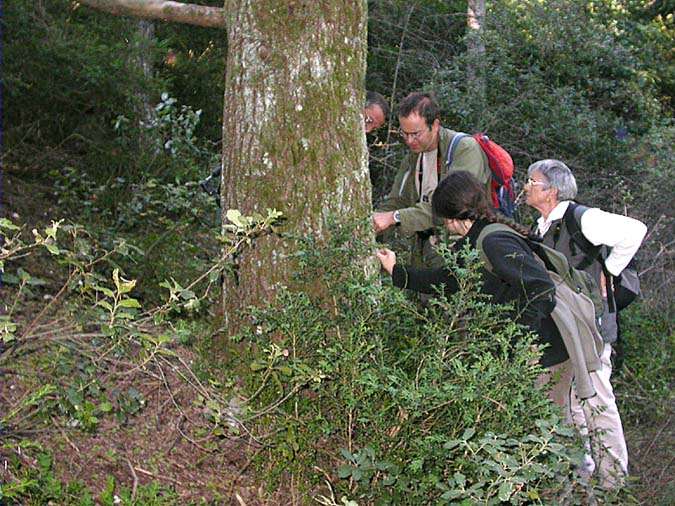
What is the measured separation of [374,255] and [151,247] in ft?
7.23

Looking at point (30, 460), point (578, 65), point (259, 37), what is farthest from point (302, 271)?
point (578, 65)

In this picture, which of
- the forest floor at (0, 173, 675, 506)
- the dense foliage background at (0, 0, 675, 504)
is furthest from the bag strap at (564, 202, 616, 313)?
the forest floor at (0, 173, 675, 506)

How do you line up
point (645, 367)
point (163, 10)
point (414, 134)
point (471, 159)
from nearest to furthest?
point (163, 10)
point (471, 159)
point (414, 134)
point (645, 367)

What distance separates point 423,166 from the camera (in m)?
5.89

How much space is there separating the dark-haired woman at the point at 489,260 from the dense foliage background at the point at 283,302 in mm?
185

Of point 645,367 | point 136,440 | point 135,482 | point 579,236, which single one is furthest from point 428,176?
point 645,367

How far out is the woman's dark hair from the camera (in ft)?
15.7

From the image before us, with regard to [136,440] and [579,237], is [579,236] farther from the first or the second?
[136,440]

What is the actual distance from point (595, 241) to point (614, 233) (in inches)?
4.3

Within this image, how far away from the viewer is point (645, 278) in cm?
963

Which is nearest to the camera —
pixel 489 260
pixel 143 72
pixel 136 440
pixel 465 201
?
pixel 136 440

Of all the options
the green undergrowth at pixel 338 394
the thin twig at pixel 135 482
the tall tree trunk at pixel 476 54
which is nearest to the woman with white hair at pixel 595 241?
the green undergrowth at pixel 338 394

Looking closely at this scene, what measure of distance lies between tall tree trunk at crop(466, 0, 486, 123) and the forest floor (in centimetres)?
695

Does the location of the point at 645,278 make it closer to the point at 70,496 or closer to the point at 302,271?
the point at 302,271
